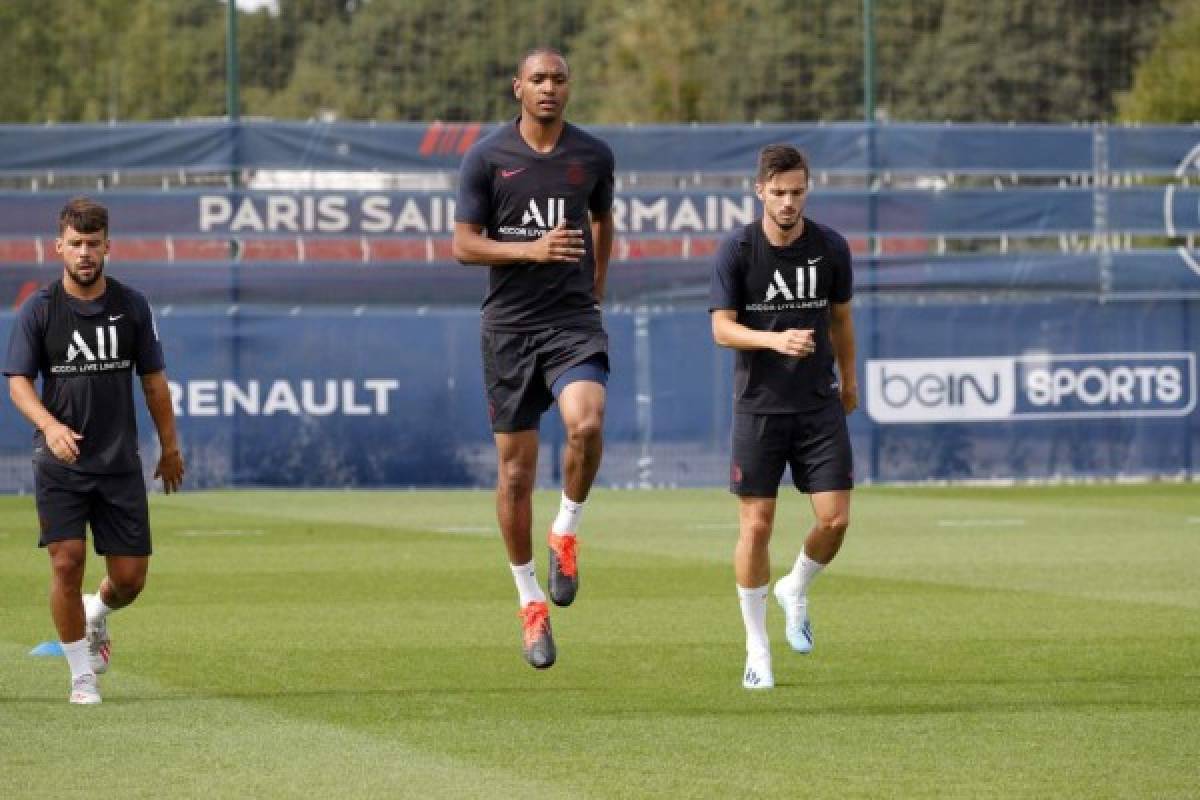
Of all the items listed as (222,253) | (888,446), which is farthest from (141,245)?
(888,446)

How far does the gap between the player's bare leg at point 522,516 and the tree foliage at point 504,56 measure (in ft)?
48.9

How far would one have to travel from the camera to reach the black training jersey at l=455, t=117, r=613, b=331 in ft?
34.2

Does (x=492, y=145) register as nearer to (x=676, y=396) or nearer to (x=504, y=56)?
(x=676, y=396)

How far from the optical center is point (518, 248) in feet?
33.4

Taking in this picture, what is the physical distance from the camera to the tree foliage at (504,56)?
2608 cm

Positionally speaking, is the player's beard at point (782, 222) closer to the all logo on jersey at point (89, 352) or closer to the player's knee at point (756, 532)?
the player's knee at point (756, 532)

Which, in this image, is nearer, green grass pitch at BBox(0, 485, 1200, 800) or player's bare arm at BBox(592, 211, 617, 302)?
green grass pitch at BBox(0, 485, 1200, 800)

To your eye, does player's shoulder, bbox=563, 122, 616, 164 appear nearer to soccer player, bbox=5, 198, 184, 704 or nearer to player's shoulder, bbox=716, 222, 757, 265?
player's shoulder, bbox=716, 222, 757, 265

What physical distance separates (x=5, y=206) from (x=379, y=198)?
3.54 metres

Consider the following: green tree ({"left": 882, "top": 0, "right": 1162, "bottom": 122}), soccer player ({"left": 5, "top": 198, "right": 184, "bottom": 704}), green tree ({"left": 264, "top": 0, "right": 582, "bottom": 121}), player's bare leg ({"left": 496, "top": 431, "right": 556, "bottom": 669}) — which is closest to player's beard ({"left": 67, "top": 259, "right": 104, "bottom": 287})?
soccer player ({"left": 5, "top": 198, "right": 184, "bottom": 704})

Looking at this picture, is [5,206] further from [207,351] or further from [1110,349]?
[1110,349]

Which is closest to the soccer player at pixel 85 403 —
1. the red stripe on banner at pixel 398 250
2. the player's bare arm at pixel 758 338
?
the player's bare arm at pixel 758 338

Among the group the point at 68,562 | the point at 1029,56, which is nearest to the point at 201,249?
the point at 1029,56

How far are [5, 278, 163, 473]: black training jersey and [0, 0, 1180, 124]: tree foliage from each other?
50.4 ft
